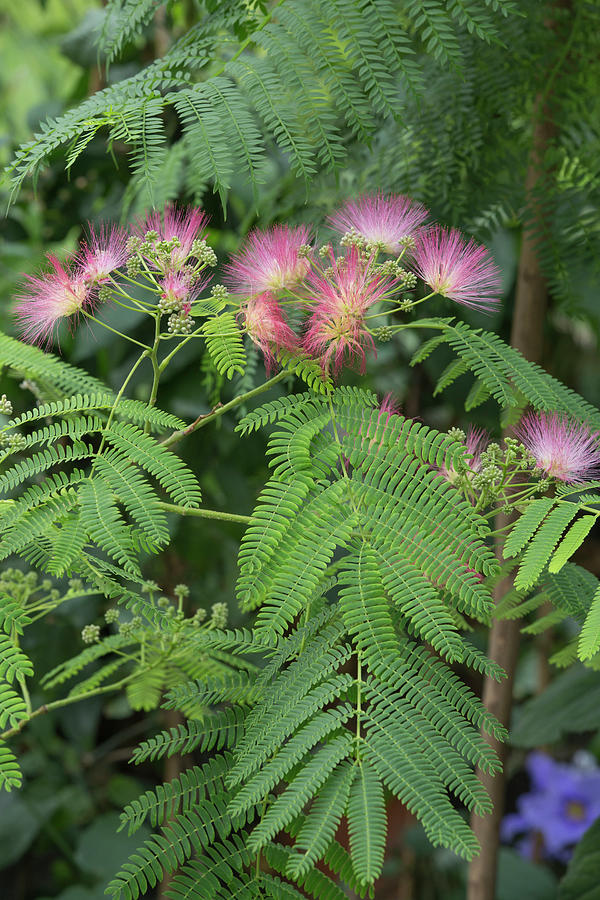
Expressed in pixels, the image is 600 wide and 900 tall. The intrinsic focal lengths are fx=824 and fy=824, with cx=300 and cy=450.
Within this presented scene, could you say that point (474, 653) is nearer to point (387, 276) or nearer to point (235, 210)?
point (387, 276)

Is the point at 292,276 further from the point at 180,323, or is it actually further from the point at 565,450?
the point at 565,450

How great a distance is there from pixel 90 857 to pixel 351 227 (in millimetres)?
1397

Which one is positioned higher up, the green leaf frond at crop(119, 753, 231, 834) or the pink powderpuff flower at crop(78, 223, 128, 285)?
the pink powderpuff flower at crop(78, 223, 128, 285)

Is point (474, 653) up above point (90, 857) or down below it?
above

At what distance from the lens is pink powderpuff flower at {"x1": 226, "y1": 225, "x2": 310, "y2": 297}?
0.86 metres

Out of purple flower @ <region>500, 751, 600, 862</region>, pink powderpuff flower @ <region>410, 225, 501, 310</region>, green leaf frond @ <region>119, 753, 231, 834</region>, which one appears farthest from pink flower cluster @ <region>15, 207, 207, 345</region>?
purple flower @ <region>500, 751, 600, 862</region>

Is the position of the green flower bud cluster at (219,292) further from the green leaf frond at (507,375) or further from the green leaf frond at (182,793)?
the green leaf frond at (182,793)

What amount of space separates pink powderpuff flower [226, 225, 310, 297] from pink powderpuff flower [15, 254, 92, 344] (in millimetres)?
162

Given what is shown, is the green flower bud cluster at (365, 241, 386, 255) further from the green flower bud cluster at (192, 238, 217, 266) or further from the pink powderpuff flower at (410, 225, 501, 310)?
the green flower bud cluster at (192, 238, 217, 266)

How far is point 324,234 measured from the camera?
1.16m

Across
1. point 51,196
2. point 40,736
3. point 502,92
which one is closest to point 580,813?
point 40,736

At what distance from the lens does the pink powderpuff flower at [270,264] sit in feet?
2.81

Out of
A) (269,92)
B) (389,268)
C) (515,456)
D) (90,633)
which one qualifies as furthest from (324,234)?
(90,633)

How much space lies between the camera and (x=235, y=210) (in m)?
1.74
